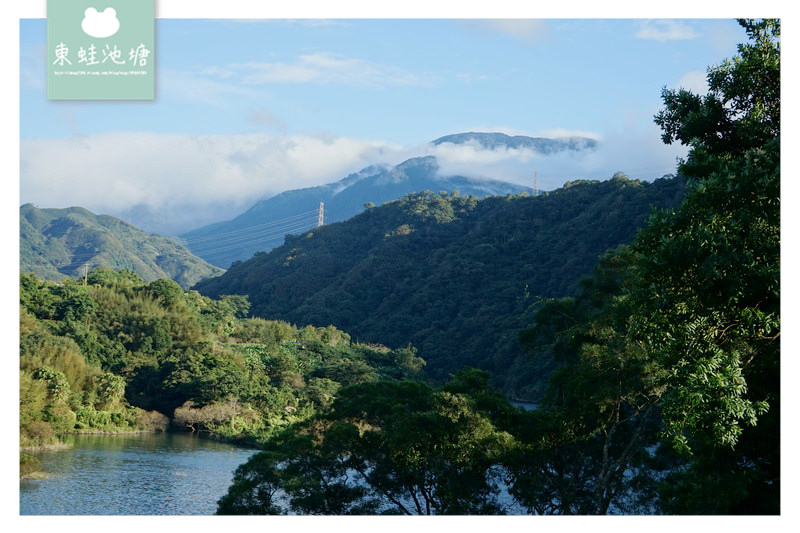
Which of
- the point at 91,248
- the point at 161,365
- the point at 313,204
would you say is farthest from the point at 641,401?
the point at 313,204

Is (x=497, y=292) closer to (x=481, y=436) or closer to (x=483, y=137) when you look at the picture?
(x=481, y=436)

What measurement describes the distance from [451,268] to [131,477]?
24083mm

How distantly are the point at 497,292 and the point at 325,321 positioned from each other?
8552 millimetres

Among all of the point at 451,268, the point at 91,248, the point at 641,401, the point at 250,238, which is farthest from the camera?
the point at 250,238

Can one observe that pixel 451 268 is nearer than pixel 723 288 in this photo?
No

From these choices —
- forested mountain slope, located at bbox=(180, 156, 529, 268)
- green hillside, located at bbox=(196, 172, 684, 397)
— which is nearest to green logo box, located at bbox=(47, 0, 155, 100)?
green hillside, located at bbox=(196, 172, 684, 397)

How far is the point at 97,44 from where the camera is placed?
532 centimetres

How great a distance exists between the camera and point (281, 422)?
21.8m

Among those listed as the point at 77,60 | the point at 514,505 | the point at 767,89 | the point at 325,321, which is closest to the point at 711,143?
the point at 767,89

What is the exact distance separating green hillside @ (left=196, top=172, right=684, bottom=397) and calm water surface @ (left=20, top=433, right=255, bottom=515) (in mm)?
9996

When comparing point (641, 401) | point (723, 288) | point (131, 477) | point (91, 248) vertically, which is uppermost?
point (91, 248)

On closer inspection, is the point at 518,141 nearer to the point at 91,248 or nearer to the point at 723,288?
the point at 91,248

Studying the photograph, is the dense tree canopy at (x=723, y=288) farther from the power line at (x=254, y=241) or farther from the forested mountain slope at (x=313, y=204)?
the power line at (x=254, y=241)

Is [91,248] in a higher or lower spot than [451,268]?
higher
